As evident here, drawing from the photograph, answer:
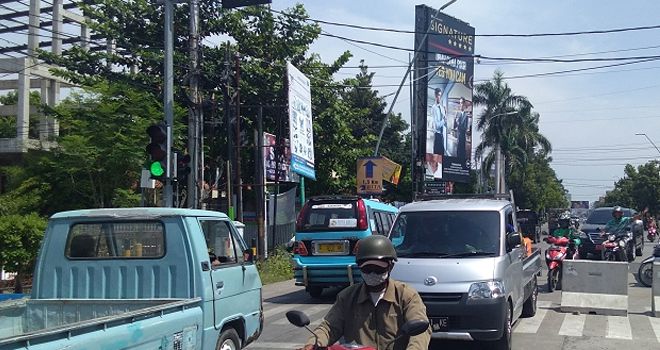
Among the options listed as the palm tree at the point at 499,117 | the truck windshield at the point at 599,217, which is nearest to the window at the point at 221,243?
the truck windshield at the point at 599,217

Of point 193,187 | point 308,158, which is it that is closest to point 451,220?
point 193,187

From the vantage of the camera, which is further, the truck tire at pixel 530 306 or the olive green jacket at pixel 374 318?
the truck tire at pixel 530 306

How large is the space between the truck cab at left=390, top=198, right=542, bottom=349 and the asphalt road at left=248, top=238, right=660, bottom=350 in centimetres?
60

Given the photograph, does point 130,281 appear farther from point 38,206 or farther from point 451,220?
point 38,206

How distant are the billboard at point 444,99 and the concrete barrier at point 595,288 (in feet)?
94.5

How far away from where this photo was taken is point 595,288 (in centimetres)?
1247

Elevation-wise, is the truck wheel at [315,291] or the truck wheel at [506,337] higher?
the truck wheel at [506,337]

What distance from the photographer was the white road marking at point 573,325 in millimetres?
10492

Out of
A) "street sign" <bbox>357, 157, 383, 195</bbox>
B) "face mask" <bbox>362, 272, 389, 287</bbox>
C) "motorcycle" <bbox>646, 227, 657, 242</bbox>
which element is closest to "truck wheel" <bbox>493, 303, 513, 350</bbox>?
"face mask" <bbox>362, 272, 389, 287</bbox>

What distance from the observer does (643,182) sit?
258ft

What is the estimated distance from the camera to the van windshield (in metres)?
14.8

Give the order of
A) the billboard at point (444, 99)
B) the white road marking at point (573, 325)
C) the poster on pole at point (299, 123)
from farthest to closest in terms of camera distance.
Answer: the billboard at point (444, 99) < the poster on pole at point (299, 123) < the white road marking at point (573, 325)

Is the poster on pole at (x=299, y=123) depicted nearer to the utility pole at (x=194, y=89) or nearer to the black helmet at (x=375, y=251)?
the utility pole at (x=194, y=89)

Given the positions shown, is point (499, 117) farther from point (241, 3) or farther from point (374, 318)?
point (374, 318)
